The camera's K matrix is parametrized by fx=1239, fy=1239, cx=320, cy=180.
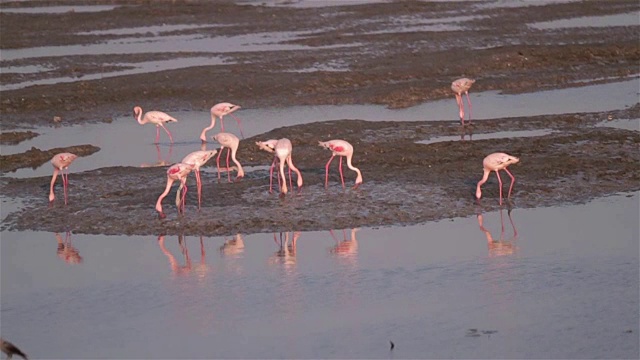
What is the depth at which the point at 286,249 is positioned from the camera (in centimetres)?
1171

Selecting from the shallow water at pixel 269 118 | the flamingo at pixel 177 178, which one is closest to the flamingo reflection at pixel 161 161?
the shallow water at pixel 269 118

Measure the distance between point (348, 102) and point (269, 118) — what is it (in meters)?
1.52

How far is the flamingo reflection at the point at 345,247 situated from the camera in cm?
1142

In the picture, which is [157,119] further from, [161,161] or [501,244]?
[501,244]

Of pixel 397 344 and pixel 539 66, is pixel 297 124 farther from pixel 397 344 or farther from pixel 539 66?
pixel 397 344

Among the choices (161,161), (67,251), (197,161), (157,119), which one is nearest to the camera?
(67,251)

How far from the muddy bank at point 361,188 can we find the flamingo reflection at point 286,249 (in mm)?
159

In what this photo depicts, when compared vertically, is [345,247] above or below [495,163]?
below

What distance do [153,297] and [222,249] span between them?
1.38m

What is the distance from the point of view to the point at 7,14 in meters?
32.9

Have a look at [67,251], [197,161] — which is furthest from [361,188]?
[67,251]

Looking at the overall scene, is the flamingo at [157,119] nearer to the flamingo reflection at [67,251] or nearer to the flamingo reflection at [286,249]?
the flamingo reflection at [67,251]

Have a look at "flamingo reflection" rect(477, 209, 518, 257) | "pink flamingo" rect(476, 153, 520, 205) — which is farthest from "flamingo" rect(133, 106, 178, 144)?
"flamingo reflection" rect(477, 209, 518, 257)

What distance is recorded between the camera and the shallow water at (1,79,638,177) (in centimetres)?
1652
